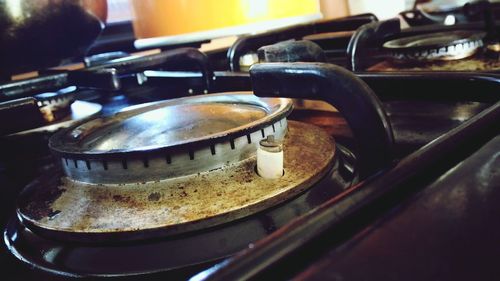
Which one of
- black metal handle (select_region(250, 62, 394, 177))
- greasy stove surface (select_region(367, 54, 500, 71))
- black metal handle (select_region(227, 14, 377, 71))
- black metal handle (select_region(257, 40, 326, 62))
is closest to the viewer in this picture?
black metal handle (select_region(250, 62, 394, 177))

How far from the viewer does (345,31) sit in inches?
60.9

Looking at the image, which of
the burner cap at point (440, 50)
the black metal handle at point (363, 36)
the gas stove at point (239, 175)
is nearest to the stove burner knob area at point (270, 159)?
the gas stove at point (239, 175)

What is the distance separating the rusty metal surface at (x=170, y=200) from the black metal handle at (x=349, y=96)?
0.33 feet

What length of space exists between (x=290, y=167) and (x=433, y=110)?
1.53 ft

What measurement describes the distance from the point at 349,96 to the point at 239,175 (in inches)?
7.1

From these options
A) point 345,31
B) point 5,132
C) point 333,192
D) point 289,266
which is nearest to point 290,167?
point 333,192

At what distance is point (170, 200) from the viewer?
1.60 feet

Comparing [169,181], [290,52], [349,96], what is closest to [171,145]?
[169,181]

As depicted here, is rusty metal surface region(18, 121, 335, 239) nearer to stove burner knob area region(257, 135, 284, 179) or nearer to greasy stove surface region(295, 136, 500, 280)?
stove burner knob area region(257, 135, 284, 179)

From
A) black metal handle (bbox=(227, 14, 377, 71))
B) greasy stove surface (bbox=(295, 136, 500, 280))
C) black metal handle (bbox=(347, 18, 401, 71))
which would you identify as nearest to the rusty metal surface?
greasy stove surface (bbox=(295, 136, 500, 280))

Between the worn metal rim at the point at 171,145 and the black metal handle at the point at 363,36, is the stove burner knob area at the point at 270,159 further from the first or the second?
the black metal handle at the point at 363,36

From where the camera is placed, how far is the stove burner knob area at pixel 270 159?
1.63 feet

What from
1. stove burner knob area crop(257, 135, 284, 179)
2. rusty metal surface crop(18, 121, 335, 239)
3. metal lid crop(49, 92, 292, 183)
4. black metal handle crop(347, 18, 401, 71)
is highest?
black metal handle crop(347, 18, 401, 71)

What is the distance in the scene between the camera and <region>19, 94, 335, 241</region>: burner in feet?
1.49
